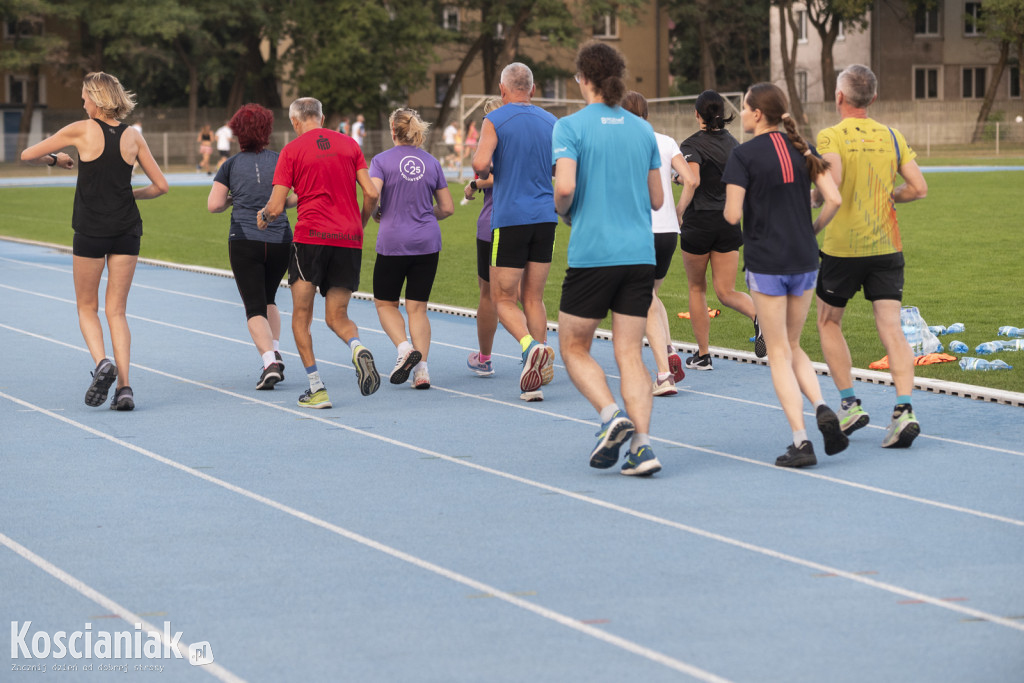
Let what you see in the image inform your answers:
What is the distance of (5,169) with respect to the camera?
182 feet

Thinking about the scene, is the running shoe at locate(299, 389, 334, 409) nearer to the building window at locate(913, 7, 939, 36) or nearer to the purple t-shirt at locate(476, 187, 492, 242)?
the purple t-shirt at locate(476, 187, 492, 242)

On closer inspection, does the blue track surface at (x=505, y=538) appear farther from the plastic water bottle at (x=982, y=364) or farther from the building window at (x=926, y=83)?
the building window at (x=926, y=83)

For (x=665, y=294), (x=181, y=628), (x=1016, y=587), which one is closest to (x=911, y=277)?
(x=665, y=294)

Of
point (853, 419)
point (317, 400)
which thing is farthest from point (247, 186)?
point (853, 419)

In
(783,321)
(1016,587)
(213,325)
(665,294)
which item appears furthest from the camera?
(665,294)

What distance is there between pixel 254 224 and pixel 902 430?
450 cm

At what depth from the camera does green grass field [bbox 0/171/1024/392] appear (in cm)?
1205

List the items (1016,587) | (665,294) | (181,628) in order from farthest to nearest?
(665,294), (1016,587), (181,628)

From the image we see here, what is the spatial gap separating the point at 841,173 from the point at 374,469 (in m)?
2.95

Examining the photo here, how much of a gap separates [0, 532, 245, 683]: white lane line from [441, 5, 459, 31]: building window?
57.0 metres

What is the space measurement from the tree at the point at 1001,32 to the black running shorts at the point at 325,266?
5184cm

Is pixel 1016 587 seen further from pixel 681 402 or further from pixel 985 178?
pixel 985 178

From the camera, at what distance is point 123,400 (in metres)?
9.09

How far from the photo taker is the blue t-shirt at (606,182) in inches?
278
